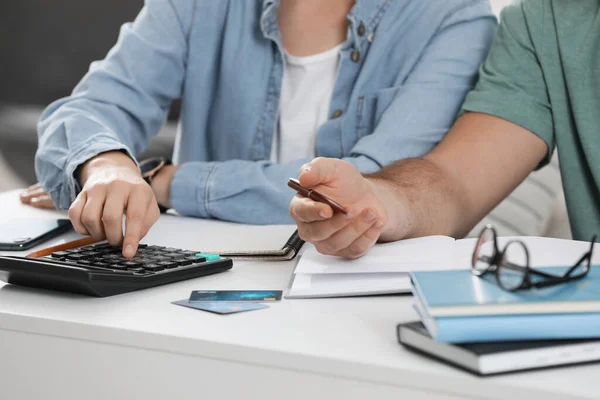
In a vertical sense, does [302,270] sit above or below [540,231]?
above

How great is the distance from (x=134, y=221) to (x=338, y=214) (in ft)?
0.78

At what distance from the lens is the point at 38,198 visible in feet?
4.00

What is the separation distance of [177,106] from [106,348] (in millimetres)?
1916

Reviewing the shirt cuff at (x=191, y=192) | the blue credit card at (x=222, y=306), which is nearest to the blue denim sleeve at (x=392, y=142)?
the shirt cuff at (x=191, y=192)

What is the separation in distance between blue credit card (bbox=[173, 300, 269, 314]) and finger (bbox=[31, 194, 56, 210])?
23.0 inches

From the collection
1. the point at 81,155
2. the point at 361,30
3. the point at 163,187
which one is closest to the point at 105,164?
the point at 81,155

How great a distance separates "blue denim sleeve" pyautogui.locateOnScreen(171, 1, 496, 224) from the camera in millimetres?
1145

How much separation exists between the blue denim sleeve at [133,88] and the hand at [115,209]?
0.89 feet

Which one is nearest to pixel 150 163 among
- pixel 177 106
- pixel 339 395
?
pixel 339 395

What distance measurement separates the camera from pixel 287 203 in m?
1.14

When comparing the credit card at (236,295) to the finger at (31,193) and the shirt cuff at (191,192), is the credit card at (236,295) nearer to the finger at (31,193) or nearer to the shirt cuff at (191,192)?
the shirt cuff at (191,192)

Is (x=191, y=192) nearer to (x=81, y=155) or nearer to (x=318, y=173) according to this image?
(x=81, y=155)

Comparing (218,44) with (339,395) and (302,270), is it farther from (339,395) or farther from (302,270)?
(339,395)

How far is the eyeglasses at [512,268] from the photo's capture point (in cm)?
56
